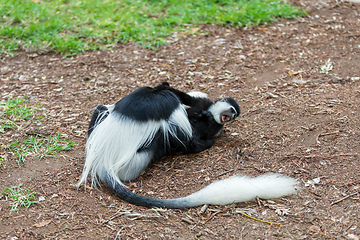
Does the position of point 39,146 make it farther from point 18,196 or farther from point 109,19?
point 109,19

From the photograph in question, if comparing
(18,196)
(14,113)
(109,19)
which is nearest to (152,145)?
(18,196)

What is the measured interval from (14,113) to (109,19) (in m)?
2.28

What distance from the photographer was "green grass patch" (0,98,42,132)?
131 inches

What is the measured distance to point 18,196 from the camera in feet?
7.95

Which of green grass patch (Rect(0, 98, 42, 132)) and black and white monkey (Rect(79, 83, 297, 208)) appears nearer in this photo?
black and white monkey (Rect(79, 83, 297, 208))

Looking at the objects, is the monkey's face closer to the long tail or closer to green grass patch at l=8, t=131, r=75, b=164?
the long tail

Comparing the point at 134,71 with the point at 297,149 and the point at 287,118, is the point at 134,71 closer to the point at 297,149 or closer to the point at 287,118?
the point at 287,118

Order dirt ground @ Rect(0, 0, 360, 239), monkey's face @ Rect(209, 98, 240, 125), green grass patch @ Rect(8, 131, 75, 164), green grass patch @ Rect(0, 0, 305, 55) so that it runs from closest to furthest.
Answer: dirt ground @ Rect(0, 0, 360, 239), green grass patch @ Rect(8, 131, 75, 164), monkey's face @ Rect(209, 98, 240, 125), green grass patch @ Rect(0, 0, 305, 55)

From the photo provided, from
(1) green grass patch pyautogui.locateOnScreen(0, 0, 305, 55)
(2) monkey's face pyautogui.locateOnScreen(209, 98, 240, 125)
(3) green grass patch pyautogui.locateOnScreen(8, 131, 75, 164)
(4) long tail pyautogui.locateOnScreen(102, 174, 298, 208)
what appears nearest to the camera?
(4) long tail pyautogui.locateOnScreen(102, 174, 298, 208)

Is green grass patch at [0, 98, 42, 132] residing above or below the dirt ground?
above

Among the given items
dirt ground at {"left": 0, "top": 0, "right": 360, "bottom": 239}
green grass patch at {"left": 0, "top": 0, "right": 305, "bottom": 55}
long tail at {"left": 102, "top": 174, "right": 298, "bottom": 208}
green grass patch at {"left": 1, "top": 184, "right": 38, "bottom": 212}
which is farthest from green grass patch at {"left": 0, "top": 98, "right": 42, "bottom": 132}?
long tail at {"left": 102, "top": 174, "right": 298, "bottom": 208}

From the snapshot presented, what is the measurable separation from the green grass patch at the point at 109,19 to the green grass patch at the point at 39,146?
1.80 meters

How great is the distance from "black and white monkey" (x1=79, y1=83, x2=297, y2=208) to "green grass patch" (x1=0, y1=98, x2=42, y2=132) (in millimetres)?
961


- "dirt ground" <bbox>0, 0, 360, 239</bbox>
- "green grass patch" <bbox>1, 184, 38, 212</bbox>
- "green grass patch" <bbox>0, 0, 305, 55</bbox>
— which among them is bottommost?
"dirt ground" <bbox>0, 0, 360, 239</bbox>
